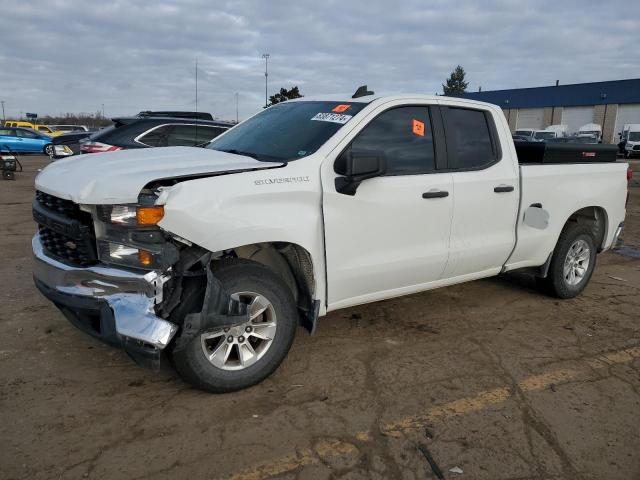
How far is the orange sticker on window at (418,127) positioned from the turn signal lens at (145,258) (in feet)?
7.35

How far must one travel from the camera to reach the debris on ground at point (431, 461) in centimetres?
266

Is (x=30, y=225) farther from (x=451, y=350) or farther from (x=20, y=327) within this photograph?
(x=451, y=350)

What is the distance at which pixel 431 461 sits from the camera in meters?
2.76

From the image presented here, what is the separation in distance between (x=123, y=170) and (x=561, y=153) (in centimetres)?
409

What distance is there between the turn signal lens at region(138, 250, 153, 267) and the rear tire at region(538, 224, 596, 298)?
157 inches

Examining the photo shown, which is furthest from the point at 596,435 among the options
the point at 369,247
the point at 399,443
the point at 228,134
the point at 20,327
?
the point at 20,327

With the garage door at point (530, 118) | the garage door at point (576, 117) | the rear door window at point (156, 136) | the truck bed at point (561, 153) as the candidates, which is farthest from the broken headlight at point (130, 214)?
the garage door at point (530, 118)

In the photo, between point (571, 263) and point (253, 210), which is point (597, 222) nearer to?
point (571, 263)

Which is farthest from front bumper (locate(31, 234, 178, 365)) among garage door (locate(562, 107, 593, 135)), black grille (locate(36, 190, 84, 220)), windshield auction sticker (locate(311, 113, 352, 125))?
garage door (locate(562, 107, 593, 135))

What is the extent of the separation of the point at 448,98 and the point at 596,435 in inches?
109

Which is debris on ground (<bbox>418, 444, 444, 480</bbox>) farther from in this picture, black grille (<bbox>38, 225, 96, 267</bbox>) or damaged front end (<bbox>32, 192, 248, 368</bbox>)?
black grille (<bbox>38, 225, 96, 267</bbox>)

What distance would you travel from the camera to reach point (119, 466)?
2668 millimetres

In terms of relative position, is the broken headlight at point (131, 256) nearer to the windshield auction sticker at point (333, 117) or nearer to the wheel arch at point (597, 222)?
the windshield auction sticker at point (333, 117)

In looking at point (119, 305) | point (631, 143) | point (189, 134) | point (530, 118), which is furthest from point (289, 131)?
point (530, 118)
